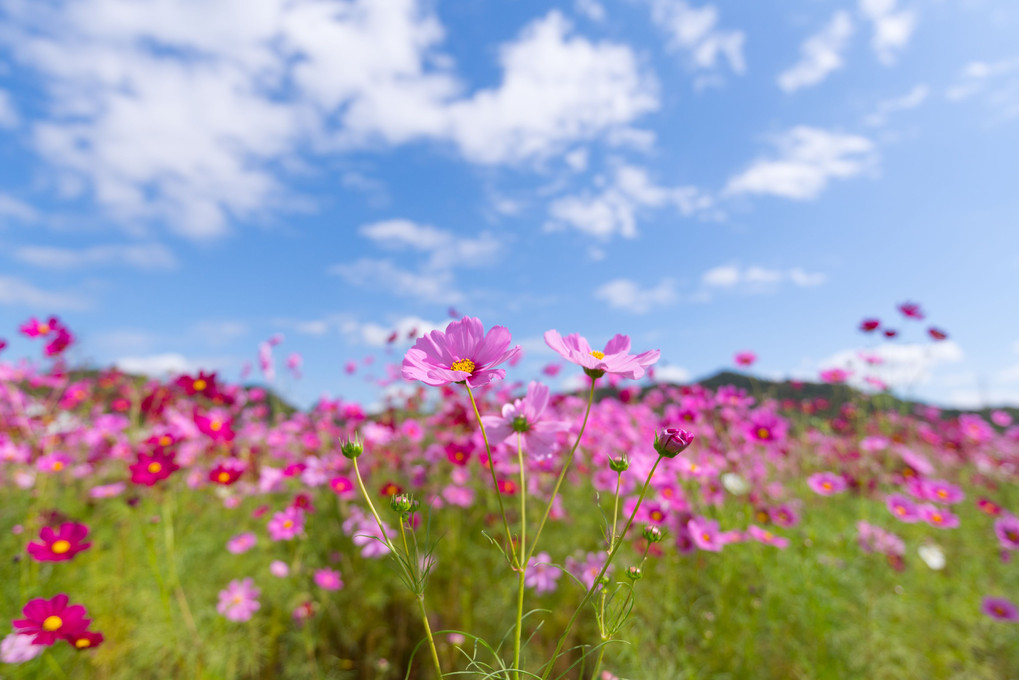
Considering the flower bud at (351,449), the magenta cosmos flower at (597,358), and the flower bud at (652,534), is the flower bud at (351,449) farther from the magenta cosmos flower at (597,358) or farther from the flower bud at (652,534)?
the flower bud at (652,534)

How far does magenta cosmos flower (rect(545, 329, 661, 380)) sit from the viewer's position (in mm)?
705

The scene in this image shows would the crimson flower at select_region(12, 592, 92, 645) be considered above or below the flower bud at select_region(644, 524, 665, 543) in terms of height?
below

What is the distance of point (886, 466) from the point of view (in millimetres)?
3324

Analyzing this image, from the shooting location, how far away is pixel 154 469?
65.6 inches

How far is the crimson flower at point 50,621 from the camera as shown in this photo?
47.8 inches

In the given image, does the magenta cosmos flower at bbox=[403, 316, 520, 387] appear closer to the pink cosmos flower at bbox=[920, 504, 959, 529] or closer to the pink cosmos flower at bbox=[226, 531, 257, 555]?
the pink cosmos flower at bbox=[226, 531, 257, 555]

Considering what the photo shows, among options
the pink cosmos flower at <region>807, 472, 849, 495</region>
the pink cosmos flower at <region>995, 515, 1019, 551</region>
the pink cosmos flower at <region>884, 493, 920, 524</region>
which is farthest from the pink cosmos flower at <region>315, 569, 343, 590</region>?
the pink cosmos flower at <region>995, 515, 1019, 551</region>

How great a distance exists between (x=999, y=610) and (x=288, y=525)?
3.56 metres

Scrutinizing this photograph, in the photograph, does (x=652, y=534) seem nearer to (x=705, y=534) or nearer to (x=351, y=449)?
(x=351, y=449)

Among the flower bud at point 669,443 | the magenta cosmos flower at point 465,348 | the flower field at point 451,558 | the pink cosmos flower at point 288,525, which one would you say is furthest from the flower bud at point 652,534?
the pink cosmos flower at point 288,525

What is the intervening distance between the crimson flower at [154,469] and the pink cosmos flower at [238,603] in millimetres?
749

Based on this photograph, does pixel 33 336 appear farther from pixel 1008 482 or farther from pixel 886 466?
pixel 1008 482

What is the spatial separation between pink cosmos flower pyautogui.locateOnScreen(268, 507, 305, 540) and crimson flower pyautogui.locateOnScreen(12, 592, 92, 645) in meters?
0.80

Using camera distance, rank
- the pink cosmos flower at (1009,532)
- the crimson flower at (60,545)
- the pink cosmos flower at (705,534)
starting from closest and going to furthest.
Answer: the crimson flower at (60,545)
the pink cosmos flower at (705,534)
the pink cosmos flower at (1009,532)
